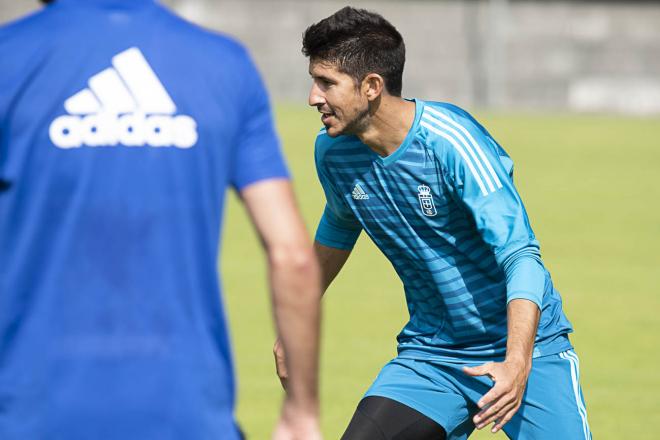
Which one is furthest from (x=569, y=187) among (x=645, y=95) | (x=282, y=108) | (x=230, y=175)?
(x=230, y=175)

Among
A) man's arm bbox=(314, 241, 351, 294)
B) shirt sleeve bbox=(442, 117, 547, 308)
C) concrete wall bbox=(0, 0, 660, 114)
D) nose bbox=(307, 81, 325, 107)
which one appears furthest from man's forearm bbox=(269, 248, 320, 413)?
concrete wall bbox=(0, 0, 660, 114)

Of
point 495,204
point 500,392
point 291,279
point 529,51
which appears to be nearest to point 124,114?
point 291,279

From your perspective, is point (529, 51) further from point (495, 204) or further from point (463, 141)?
point (495, 204)

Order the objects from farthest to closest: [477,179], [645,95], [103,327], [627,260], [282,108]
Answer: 1. [645,95]
2. [282,108]
3. [627,260]
4. [477,179]
5. [103,327]

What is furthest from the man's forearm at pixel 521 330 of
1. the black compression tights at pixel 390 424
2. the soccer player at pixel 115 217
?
the soccer player at pixel 115 217

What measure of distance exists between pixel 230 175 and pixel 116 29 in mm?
406

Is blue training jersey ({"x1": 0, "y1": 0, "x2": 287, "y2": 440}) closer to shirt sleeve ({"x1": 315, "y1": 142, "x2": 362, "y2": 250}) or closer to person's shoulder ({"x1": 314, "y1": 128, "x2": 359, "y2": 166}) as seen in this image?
person's shoulder ({"x1": 314, "y1": 128, "x2": 359, "y2": 166})

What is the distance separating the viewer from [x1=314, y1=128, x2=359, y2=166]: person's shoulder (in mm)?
5219

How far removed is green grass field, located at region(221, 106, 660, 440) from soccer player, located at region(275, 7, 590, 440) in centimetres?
276

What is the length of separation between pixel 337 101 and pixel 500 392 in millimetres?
1365

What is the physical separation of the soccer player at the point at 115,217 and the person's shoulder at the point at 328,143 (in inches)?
86.6

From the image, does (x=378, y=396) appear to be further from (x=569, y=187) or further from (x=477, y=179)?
(x=569, y=187)

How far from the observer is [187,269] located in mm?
2975

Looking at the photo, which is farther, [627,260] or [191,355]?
[627,260]
